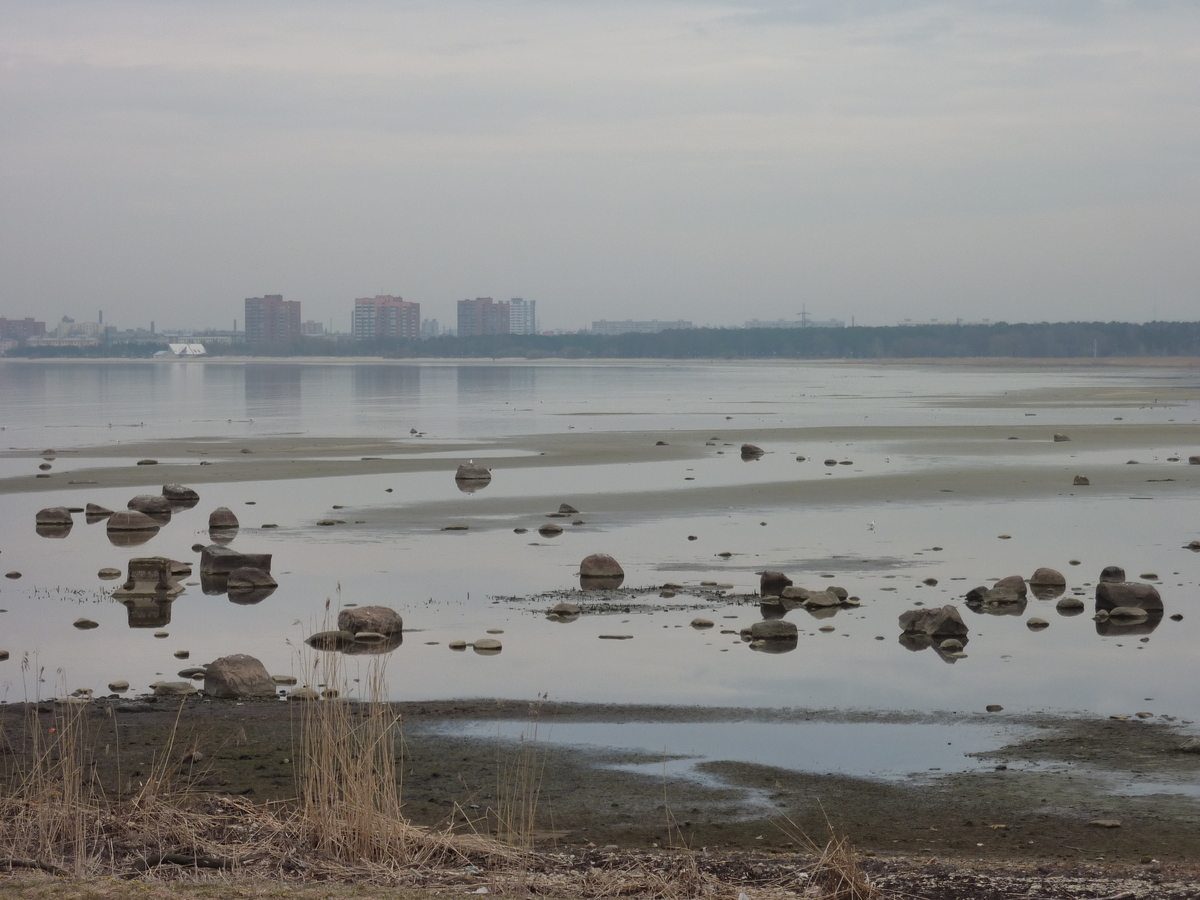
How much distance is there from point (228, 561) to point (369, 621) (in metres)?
5.94

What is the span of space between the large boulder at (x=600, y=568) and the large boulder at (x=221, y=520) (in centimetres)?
1008

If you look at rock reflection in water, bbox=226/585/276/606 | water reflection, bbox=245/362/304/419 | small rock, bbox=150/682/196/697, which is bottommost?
rock reflection in water, bbox=226/585/276/606

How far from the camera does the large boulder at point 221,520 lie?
29641mm

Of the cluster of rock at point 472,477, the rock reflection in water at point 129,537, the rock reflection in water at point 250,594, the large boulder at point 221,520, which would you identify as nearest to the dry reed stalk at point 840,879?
the rock reflection in water at point 250,594

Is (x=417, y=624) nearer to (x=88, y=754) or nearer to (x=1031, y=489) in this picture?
(x=88, y=754)

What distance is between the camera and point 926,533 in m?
28.3

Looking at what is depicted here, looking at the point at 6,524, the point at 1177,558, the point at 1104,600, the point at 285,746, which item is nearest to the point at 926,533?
the point at 1177,558

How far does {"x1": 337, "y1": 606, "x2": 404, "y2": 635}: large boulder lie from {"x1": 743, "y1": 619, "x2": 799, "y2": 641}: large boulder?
15.8 feet

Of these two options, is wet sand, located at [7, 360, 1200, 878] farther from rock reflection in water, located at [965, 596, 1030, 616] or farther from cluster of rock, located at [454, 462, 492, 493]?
cluster of rock, located at [454, 462, 492, 493]

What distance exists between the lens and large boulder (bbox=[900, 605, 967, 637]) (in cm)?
1856

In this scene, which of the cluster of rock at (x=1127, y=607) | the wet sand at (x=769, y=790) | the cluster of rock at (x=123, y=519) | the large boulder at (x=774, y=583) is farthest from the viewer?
the cluster of rock at (x=123, y=519)

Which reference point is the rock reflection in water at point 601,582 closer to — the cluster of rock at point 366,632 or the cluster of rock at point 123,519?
the cluster of rock at point 366,632

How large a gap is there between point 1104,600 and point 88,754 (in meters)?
14.3

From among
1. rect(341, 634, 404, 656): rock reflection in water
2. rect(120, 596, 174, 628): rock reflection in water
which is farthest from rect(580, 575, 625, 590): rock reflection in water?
rect(120, 596, 174, 628): rock reflection in water
